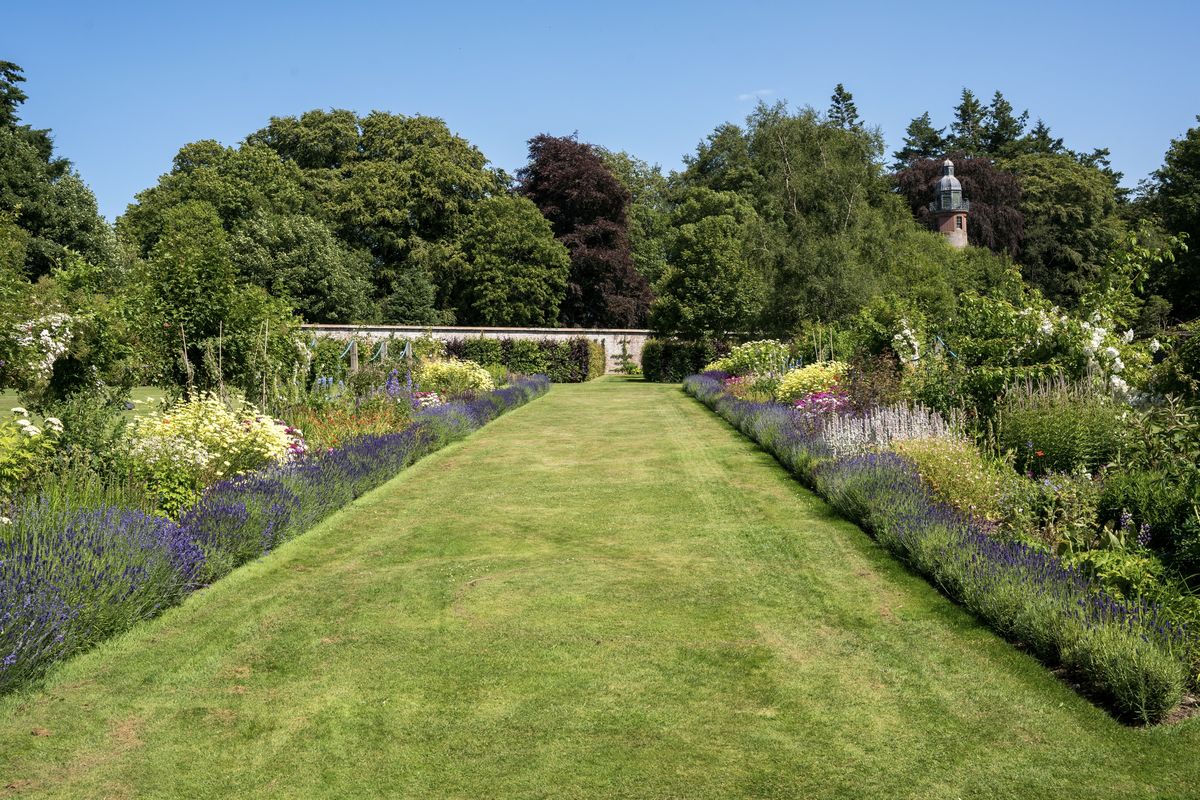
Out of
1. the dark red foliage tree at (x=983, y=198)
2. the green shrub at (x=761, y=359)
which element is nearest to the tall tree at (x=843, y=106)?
the dark red foliage tree at (x=983, y=198)

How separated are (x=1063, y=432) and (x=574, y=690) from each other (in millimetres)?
5404

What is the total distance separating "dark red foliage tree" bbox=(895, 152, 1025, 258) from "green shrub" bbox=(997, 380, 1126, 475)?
43502 millimetres

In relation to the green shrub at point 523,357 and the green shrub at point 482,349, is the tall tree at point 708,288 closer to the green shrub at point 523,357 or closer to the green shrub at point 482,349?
the green shrub at point 523,357

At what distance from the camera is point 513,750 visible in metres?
3.79

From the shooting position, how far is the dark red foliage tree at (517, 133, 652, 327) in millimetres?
43188

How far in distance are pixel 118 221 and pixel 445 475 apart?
1639 inches

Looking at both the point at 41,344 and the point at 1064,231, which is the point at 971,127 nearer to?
the point at 1064,231

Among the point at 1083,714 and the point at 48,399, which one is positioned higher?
the point at 48,399

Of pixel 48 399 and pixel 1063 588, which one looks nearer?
pixel 1063 588

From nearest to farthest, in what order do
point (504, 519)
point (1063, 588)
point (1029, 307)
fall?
point (1063, 588) → point (504, 519) → point (1029, 307)

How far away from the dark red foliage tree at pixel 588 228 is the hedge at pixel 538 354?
453 inches

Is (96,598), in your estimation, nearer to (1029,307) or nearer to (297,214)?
(1029,307)

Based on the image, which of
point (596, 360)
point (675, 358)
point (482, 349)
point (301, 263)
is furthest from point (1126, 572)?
point (301, 263)

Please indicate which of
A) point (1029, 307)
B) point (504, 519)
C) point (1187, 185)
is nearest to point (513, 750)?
point (504, 519)
